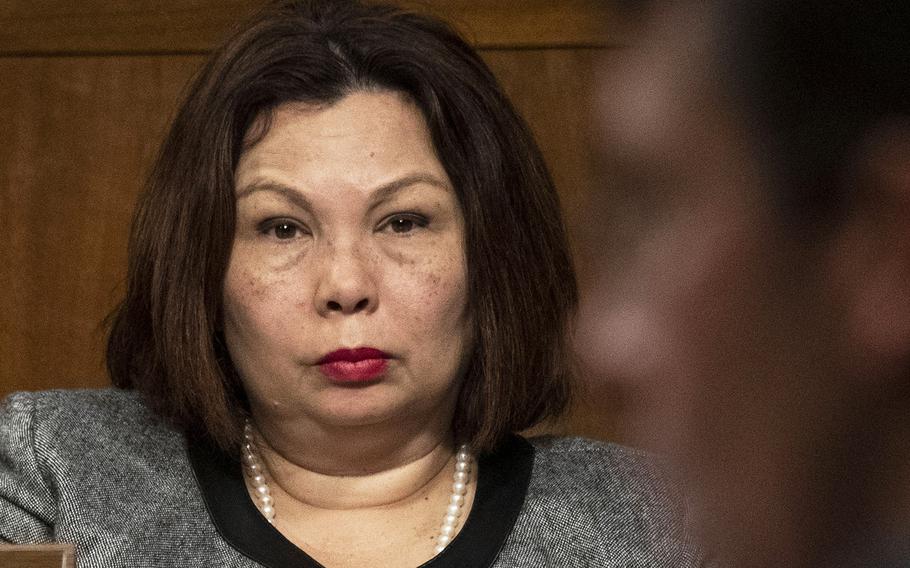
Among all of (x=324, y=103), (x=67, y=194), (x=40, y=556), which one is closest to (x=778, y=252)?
(x=40, y=556)

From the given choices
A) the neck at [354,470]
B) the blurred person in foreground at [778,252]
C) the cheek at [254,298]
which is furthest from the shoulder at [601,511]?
the blurred person in foreground at [778,252]

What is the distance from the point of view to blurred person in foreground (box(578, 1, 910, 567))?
0.25 meters

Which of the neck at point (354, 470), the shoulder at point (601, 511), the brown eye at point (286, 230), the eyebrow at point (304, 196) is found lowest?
the shoulder at point (601, 511)

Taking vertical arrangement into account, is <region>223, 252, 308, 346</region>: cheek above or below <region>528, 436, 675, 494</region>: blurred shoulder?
above

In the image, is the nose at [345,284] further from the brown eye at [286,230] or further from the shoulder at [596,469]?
the shoulder at [596,469]

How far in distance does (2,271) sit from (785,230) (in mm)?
1920

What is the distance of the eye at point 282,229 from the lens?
54.6 inches

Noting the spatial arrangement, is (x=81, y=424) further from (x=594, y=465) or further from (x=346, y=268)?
(x=594, y=465)

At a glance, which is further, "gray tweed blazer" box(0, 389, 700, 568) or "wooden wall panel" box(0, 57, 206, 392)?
"wooden wall panel" box(0, 57, 206, 392)

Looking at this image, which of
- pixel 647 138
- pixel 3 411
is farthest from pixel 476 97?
pixel 647 138

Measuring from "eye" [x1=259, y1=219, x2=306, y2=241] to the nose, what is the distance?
5cm

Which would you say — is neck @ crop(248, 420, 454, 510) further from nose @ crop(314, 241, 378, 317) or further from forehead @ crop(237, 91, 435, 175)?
forehead @ crop(237, 91, 435, 175)

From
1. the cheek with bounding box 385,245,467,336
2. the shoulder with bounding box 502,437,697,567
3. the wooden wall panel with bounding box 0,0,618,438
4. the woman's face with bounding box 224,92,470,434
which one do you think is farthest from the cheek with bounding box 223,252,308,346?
the wooden wall panel with bounding box 0,0,618,438

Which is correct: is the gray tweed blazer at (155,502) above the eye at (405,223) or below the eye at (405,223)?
below
